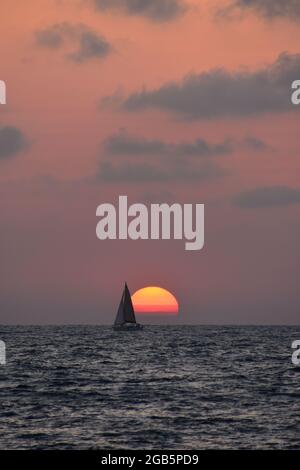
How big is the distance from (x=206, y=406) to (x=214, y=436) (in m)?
10.8

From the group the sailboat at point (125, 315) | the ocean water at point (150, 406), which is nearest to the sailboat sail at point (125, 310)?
the sailboat at point (125, 315)

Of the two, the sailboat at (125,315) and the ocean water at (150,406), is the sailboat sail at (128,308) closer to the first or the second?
the sailboat at (125,315)

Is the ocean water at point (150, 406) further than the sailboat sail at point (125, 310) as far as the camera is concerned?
No

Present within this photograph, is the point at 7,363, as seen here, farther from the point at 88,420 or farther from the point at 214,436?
the point at 214,436

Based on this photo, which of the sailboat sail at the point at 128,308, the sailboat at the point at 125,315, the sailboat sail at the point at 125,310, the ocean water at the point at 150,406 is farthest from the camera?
the sailboat at the point at 125,315

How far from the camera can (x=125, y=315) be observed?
189000 mm

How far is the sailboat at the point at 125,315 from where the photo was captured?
183m

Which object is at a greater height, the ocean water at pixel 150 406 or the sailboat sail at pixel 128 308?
the sailboat sail at pixel 128 308

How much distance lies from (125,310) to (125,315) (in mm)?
2855

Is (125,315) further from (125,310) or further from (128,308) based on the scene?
(128,308)
